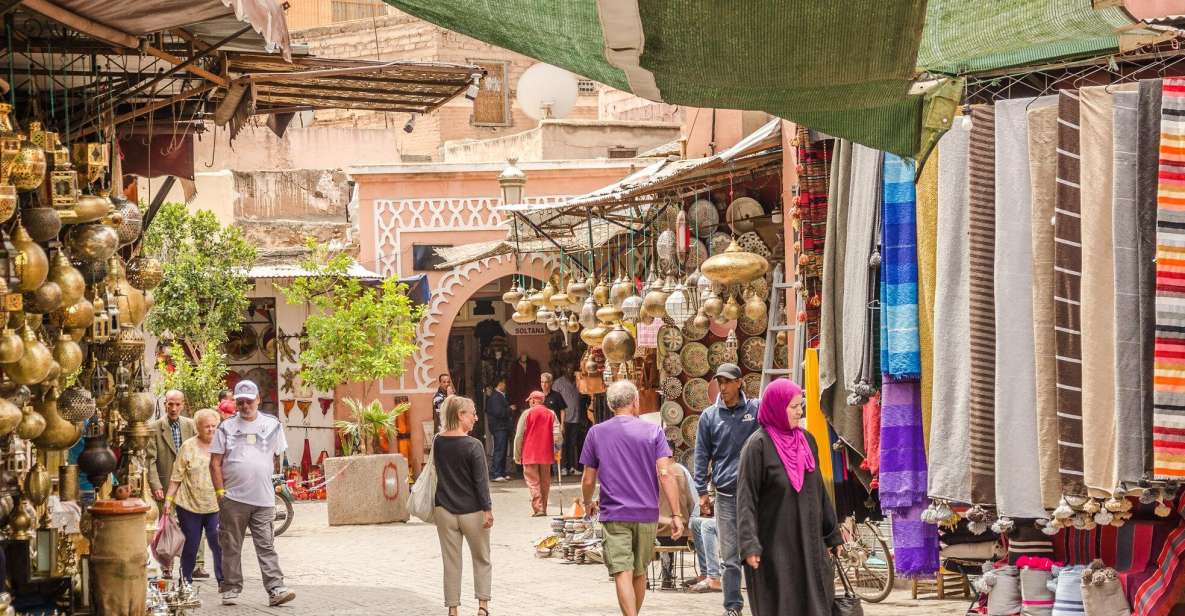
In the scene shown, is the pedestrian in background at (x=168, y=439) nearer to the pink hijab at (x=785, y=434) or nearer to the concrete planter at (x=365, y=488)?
the concrete planter at (x=365, y=488)

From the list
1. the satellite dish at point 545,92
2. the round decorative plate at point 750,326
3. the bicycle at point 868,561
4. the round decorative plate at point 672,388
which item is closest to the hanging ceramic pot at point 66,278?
the bicycle at point 868,561

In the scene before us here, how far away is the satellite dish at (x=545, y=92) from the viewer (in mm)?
25656

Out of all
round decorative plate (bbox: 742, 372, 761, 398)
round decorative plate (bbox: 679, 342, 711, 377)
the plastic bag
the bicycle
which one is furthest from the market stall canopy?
round decorative plate (bbox: 679, 342, 711, 377)

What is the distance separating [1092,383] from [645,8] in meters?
3.47

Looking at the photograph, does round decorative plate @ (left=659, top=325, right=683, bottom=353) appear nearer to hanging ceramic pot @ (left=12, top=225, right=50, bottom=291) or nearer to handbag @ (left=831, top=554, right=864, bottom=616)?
handbag @ (left=831, top=554, right=864, bottom=616)

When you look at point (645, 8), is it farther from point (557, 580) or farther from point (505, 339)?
point (505, 339)

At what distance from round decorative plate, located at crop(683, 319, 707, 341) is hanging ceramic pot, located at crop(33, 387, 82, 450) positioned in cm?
689

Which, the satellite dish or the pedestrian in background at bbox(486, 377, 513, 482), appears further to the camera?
the satellite dish

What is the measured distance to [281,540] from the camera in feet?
51.4

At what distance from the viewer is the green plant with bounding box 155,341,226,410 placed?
1764 centimetres

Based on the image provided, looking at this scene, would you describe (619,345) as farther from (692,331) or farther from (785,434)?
(785,434)

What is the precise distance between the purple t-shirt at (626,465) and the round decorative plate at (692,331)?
383 centimetres

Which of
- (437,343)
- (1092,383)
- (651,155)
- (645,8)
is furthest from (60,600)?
(437,343)

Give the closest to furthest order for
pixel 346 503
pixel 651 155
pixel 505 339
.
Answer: pixel 346 503 < pixel 651 155 < pixel 505 339
